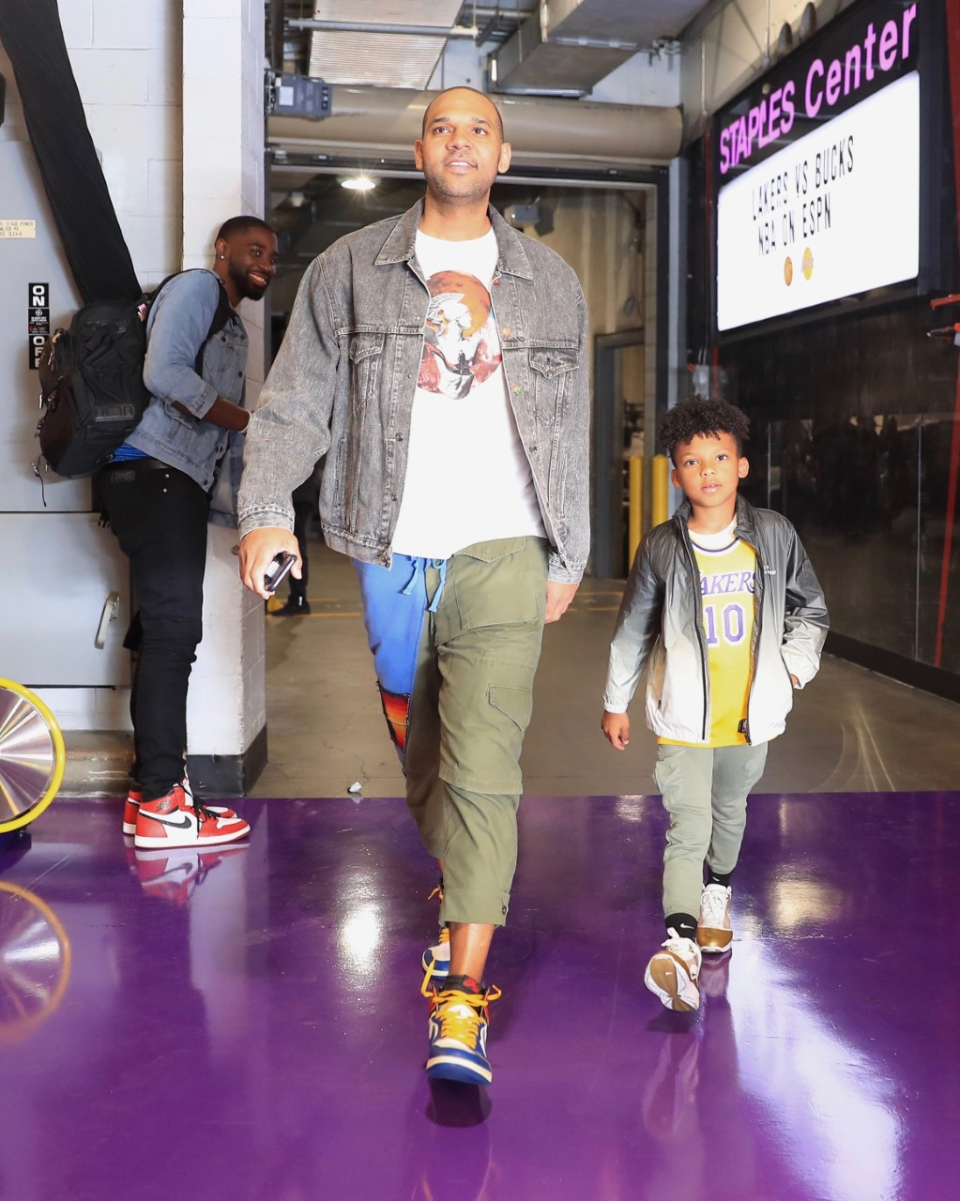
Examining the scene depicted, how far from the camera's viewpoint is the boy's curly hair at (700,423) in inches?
104

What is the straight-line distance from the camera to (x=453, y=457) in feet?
7.58

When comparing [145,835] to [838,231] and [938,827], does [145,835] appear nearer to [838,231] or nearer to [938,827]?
[938,827]

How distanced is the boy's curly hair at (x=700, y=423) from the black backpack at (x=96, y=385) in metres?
1.45

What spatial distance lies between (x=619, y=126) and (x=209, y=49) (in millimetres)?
5635

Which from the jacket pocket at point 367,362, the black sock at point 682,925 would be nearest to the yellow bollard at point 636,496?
the black sock at point 682,925

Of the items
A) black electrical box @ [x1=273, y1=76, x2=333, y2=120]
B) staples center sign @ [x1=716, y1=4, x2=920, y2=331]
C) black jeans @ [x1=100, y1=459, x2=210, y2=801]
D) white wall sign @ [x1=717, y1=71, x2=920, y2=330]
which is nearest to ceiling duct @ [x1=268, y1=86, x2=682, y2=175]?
staples center sign @ [x1=716, y1=4, x2=920, y2=331]

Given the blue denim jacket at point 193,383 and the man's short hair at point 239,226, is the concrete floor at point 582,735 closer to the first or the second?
the blue denim jacket at point 193,383

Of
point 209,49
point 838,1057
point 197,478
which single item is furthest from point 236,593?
point 838,1057

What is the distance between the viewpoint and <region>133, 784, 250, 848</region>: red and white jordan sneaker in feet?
11.4

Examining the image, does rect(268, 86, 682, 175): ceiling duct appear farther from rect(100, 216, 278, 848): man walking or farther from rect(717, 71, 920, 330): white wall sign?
rect(100, 216, 278, 848): man walking

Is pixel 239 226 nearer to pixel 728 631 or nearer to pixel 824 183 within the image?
pixel 728 631

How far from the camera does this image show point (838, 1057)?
2.27 meters

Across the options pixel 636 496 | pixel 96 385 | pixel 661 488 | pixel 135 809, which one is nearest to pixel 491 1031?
pixel 135 809

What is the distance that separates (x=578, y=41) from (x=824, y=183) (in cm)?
218
